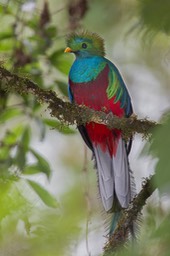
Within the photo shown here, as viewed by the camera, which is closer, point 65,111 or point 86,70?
point 65,111

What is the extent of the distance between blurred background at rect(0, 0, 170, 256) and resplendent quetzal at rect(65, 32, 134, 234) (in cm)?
10

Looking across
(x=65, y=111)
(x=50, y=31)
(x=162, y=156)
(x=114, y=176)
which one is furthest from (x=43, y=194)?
(x=162, y=156)

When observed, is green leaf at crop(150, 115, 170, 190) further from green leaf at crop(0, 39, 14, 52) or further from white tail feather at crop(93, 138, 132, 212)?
green leaf at crop(0, 39, 14, 52)

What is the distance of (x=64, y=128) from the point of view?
2756 mm

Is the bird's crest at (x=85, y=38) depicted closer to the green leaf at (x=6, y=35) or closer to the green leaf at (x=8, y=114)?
the green leaf at (x=6, y=35)

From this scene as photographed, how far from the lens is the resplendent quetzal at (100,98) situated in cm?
275

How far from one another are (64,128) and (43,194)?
379 millimetres

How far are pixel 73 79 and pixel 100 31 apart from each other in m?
1.34

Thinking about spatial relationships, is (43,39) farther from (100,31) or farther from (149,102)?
(149,102)

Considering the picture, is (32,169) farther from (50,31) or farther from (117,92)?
(50,31)

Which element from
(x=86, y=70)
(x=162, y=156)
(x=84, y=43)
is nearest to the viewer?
(x=162, y=156)

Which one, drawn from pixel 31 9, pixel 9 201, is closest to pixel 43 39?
pixel 31 9

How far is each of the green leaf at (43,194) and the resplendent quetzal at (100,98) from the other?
0.89 feet

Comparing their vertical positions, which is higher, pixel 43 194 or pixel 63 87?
pixel 63 87
